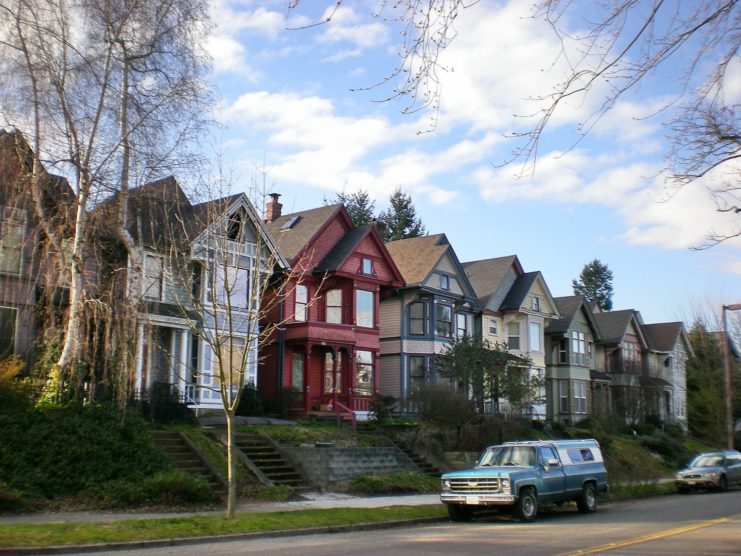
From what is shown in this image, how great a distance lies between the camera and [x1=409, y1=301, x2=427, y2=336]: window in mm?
41312

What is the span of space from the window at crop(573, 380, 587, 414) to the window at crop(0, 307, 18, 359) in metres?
36.3

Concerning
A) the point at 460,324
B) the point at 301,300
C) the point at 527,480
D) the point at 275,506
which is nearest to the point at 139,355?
the point at 275,506

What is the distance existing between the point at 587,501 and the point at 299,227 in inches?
871

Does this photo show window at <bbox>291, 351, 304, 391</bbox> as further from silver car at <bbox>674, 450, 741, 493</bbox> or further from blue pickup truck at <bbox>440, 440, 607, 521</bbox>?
blue pickup truck at <bbox>440, 440, 607, 521</bbox>

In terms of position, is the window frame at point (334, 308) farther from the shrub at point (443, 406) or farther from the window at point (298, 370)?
the shrub at point (443, 406)

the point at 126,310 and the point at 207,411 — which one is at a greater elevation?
the point at 126,310

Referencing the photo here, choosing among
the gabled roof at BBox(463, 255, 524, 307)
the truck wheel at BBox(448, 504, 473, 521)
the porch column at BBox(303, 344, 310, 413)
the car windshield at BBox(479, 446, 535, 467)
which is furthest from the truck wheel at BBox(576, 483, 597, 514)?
the gabled roof at BBox(463, 255, 524, 307)

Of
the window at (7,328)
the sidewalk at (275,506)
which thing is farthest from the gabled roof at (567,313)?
the window at (7,328)

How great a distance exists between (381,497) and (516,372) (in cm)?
1322

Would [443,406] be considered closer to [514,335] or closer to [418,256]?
[418,256]

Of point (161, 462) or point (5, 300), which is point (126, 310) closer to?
point (161, 462)

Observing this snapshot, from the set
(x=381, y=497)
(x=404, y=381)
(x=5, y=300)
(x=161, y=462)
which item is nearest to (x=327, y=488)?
(x=381, y=497)

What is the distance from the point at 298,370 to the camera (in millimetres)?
37062

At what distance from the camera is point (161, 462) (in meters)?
21.2
